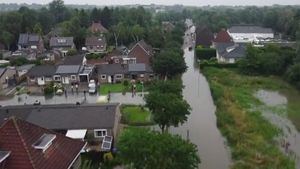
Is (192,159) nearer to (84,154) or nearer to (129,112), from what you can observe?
(84,154)

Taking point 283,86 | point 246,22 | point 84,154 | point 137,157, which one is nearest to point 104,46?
point 283,86

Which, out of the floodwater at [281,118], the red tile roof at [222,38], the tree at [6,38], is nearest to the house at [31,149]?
the floodwater at [281,118]

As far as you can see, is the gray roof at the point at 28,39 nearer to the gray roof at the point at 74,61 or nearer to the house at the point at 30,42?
the house at the point at 30,42

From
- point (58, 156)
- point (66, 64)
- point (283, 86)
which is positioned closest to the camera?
point (58, 156)

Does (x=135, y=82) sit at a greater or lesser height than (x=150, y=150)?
lesser

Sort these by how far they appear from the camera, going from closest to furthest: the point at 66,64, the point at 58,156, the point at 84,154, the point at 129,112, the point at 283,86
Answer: the point at 58,156
the point at 84,154
the point at 129,112
the point at 283,86
the point at 66,64

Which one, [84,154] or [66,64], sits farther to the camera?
[66,64]

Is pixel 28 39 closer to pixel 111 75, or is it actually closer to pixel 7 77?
pixel 7 77

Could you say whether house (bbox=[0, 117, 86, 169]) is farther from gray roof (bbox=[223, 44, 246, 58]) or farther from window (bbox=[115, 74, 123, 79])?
gray roof (bbox=[223, 44, 246, 58])

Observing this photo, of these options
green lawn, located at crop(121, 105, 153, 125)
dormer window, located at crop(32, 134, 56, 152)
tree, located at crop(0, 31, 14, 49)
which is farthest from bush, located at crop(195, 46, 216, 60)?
dormer window, located at crop(32, 134, 56, 152)
